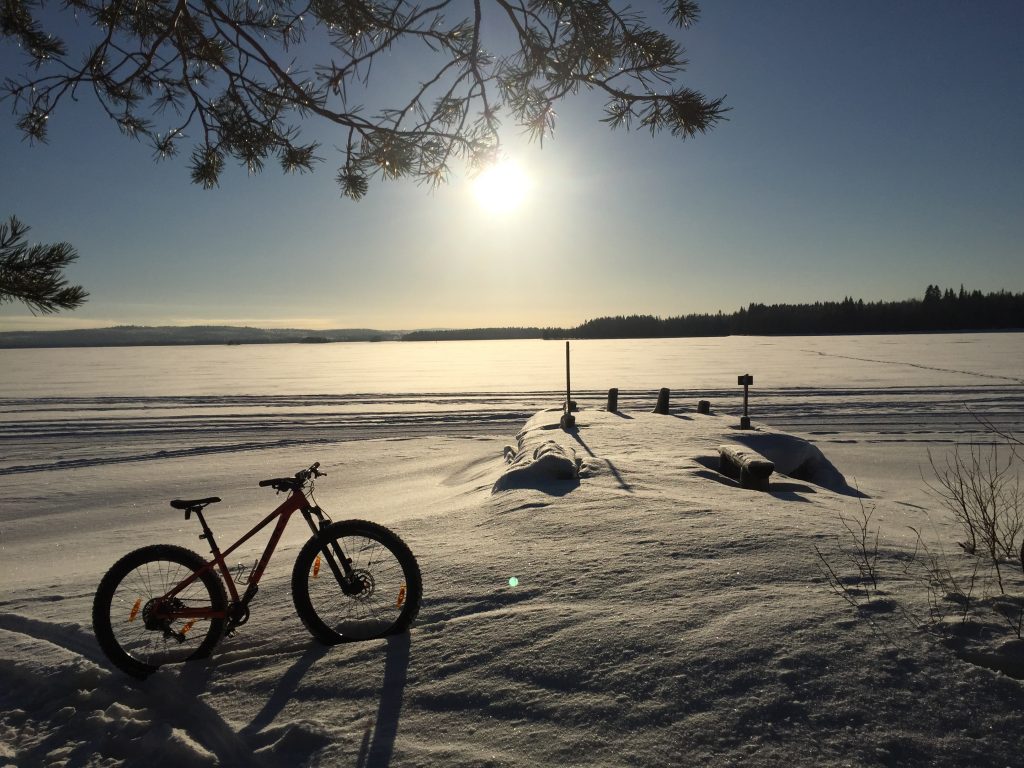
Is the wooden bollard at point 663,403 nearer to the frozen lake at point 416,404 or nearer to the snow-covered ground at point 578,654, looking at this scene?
the frozen lake at point 416,404

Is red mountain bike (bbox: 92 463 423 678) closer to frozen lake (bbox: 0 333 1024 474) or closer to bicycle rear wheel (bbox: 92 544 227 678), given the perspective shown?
bicycle rear wheel (bbox: 92 544 227 678)

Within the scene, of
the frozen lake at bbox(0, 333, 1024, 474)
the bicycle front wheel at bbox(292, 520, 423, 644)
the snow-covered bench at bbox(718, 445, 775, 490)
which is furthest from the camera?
the frozen lake at bbox(0, 333, 1024, 474)

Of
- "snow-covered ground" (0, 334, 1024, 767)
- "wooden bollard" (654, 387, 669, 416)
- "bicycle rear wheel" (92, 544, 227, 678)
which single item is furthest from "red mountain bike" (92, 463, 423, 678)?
"wooden bollard" (654, 387, 669, 416)

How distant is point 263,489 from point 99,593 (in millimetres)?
7443

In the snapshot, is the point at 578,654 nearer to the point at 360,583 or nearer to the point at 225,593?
the point at 360,583

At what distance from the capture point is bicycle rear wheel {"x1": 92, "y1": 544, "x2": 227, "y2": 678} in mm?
3223

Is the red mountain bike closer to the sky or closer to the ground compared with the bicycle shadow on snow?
closer to the sky

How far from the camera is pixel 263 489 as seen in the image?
10.3 m

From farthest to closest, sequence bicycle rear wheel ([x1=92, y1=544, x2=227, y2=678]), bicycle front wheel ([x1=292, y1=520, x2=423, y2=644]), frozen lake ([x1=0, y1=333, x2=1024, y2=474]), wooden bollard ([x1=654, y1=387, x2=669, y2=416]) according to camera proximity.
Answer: wooden bollard ([x1=654, y1=387, x2=669, y2=416])
frozen lake ([x1=0, y1=333, x2=1024, y2=474])
bicycle front wheel ([x1=292, y1=520, x2=423, y2=644])
bicycle rear wheel ([x1=92, y1=544, x2=227, y2=678])

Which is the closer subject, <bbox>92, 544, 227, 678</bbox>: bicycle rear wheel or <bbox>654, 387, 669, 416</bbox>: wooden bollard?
<bbox>92, 544, 227, 678</bbox>: bicycle rear wheel

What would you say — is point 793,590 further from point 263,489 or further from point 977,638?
point 263,489

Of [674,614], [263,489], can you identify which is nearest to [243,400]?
[263,489]

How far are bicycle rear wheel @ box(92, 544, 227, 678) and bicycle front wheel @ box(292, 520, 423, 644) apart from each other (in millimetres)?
509

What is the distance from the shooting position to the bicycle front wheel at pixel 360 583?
334cm
